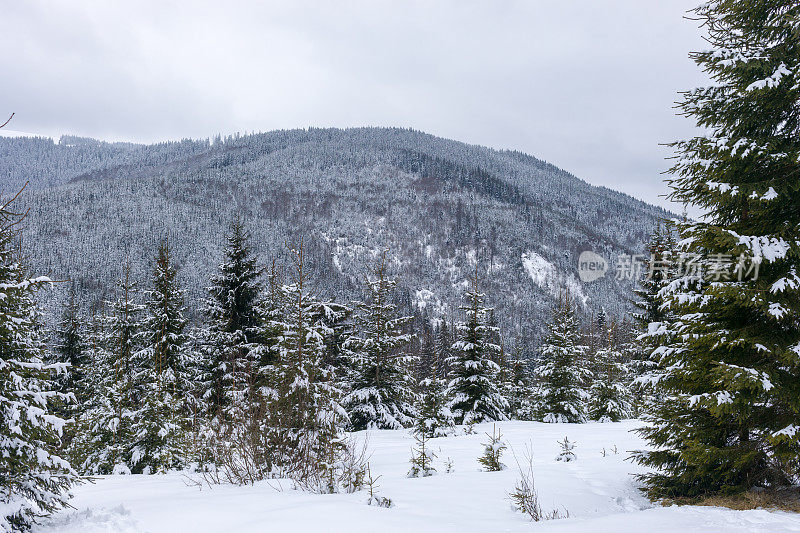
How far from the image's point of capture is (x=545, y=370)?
2150cm

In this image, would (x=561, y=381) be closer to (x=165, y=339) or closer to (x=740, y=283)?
(x=740, y=283)

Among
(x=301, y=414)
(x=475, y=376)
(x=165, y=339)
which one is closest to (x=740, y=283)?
(x=301, y=414)

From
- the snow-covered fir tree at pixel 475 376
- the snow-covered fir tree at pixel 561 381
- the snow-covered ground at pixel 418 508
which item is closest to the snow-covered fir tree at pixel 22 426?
the snow-covered ground at pixel 418 508

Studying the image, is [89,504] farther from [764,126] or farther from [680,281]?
[764,126]

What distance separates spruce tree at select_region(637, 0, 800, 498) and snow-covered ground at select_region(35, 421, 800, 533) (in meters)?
0.99

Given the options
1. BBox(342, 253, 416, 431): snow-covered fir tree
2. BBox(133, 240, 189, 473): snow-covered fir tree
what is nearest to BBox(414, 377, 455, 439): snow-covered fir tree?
BBox(342, 253, 416, 431): snow-covered fir tree

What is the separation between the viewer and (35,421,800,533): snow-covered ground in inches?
177

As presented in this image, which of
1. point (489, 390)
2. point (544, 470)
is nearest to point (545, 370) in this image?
point (489, 390)

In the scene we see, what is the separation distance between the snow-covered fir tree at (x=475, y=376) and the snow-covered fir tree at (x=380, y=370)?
222 centimetres

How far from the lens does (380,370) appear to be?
19.8 m

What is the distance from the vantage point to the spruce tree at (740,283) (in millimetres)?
5480

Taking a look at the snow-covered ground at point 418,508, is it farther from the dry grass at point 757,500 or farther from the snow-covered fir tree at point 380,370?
the snow-covered fir tree at point 380,370

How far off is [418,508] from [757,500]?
4.18m

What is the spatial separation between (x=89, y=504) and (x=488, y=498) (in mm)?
5518
